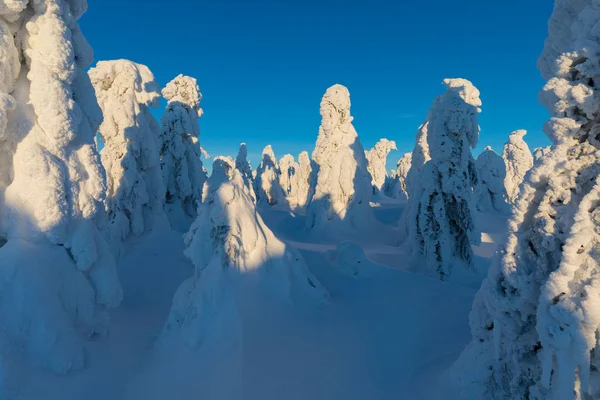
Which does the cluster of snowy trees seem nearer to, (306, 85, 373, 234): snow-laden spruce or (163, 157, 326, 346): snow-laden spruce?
(163, 157, 326, 346): snow-laden spruce

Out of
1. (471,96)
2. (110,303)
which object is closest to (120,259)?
(110,303)

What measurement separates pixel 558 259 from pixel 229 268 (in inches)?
281

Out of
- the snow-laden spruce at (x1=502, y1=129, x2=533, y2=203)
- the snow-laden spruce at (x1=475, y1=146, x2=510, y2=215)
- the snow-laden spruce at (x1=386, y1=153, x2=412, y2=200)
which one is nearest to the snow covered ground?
the snow-laden spruce at (x1=475, y1=146, x2=510, y2=215)

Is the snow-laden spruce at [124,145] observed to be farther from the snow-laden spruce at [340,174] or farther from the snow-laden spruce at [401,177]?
the snow-laden spruce at [401,177]

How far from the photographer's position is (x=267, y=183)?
162 ft

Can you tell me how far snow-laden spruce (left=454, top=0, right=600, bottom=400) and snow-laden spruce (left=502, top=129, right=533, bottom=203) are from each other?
116 feet

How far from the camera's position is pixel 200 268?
9.73m

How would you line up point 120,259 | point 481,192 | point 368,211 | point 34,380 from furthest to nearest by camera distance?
point 481,192, point 368,211, point 120,259, point 34,380

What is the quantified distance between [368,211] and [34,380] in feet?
77.1

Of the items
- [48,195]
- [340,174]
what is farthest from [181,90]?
[48,195]

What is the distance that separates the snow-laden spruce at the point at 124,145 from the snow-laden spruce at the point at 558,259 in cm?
1667

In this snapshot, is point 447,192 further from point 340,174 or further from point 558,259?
point 340,174

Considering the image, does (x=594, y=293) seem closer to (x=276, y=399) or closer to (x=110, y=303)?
(x=276, y=399)

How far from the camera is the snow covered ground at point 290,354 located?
7215 mm
